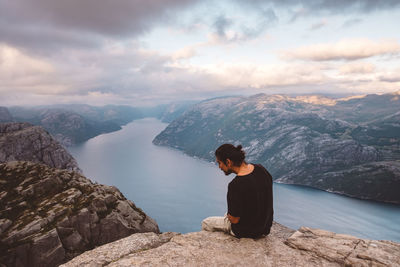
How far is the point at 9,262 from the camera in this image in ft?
130

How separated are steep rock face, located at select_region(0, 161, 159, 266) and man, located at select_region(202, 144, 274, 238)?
47591 millimetres

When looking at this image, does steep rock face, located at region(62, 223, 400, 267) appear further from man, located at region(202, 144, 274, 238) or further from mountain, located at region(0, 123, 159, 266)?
mountain, located at region(0, 123, 159, 266)

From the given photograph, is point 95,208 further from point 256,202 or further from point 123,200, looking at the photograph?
point 256,202

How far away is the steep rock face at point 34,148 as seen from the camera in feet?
534

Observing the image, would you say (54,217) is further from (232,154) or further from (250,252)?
(232,154)

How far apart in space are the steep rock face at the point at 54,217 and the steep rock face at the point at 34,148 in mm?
114304

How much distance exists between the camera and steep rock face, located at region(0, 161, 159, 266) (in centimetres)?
4197

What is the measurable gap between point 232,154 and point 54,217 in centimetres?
5135

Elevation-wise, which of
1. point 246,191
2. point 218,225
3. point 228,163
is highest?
point 228,163

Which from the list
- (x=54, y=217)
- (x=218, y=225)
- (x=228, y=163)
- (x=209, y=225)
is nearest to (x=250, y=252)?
(x=218, y=225)

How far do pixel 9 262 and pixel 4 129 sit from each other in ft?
646

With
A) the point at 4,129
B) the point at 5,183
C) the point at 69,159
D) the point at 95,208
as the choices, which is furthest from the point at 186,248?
the point at 4,129

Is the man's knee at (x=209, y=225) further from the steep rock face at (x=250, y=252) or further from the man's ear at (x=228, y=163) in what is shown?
the man's ear at (x=228, y=163)

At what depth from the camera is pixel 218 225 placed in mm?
11078
